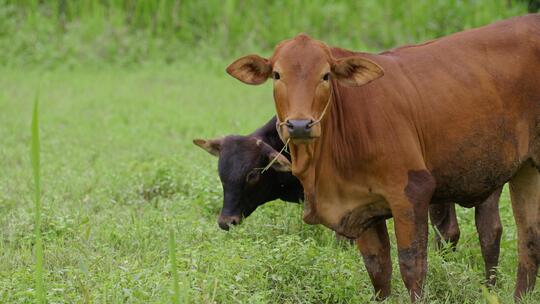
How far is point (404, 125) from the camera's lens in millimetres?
5520

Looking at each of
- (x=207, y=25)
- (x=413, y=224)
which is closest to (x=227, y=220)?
(x=413, y=224)

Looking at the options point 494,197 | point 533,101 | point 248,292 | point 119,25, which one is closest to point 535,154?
point 533,101

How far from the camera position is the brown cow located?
5402mm

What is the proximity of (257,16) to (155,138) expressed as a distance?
5.42 meters

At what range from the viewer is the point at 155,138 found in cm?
1087

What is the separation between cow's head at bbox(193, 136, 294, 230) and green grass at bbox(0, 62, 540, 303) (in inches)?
5.1

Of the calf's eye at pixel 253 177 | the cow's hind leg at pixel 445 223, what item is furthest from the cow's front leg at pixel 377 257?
the calf's eye at pixel 253 177

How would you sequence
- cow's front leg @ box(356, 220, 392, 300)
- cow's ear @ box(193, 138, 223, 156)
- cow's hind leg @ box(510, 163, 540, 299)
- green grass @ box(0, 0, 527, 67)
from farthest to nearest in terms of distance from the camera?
1. green grass @ box(0, 0, 527, 67)
2. cow's ear @ box(193, 138, 223, 156)
3. cow's hind leg @ box(510, 163, 540, 299)
4. cow's front leg @ box(356, 220, 392, 300)

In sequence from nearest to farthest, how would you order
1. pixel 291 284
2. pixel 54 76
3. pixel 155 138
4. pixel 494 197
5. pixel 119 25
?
pixel 291 284 < pixel 494 197 < pixel 155 138 < pixel 54 76 < pixel 119 25

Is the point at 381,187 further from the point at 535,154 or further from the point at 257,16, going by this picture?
the point at 257,16

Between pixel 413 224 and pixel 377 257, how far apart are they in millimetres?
533

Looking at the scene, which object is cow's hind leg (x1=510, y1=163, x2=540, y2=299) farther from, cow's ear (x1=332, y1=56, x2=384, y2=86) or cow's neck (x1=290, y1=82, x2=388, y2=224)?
cow's ear (x1=332, y1=56, x2=384, y2=86)

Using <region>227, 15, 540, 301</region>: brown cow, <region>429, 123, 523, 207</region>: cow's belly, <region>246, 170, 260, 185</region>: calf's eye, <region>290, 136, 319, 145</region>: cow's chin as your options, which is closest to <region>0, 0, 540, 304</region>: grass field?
<region>246, 170, 260, 185</region>: calf's eye

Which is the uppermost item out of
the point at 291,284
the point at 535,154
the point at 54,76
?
the point at 535,154
